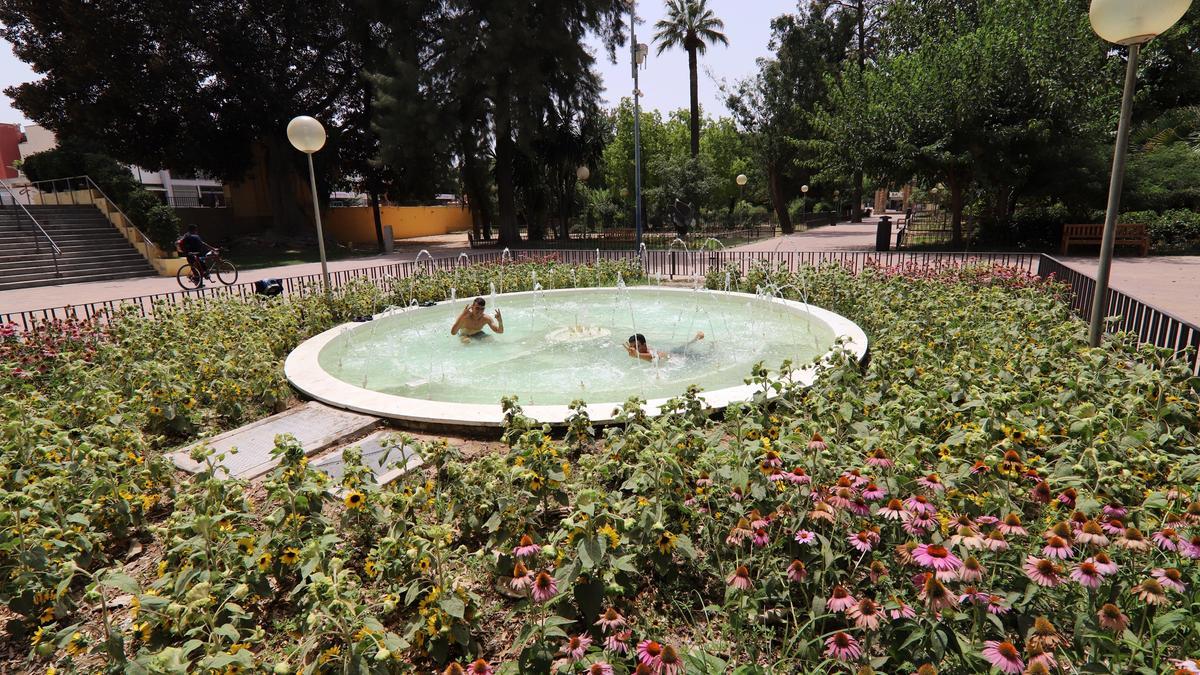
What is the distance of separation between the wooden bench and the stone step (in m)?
19.5

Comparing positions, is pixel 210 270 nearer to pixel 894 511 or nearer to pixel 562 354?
pixel 562 354

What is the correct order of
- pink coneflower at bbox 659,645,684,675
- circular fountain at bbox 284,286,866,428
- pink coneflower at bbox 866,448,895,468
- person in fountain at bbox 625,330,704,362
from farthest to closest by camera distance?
person in fountain at bbox 625,330,704,362 < circular fountain at bbox 284,286,866,428 < pink coneflower at bbox 866,448,895,468 < pink coneflower at bbox 659,645,684,675

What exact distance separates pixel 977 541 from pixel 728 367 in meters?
4.94

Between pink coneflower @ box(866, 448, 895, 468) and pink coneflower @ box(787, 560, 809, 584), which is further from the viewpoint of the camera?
pink coneflower @ box(866, 448, 895, 468)

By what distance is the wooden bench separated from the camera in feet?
53.4

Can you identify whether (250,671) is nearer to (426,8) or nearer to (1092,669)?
(1092,669)

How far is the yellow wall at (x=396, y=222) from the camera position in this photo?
107 ft

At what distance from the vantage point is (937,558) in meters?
1.82

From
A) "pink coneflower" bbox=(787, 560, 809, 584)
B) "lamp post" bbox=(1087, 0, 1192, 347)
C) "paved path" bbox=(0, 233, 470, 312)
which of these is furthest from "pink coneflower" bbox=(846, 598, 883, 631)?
"paved path" bbox=(0, 233, 470, 312)

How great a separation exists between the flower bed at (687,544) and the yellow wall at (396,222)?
2845cm

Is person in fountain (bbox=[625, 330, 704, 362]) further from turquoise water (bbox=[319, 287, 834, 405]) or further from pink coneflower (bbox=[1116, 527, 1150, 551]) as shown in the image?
pink coneflower (bbox=[1116, 527, 1150, 551])

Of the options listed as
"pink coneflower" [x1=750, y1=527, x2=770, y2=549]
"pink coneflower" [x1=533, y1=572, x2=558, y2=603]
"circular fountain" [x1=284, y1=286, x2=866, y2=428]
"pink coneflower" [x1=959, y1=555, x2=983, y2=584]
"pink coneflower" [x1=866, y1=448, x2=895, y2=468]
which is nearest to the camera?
"pink coneflower" [x1=959, y1=555, x2=983, y2=584]

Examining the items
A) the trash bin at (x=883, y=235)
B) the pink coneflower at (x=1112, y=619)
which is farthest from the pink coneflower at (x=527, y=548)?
the trash bin at (x=883, y=235)

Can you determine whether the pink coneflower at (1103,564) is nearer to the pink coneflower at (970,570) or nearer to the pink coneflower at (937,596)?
the pink coneflower at (970,570)
